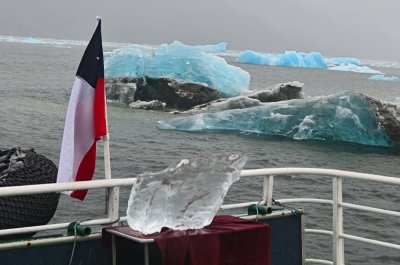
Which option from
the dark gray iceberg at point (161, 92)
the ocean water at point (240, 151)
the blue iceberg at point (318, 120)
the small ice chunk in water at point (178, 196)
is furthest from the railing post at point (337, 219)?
the dark gray iceberg at point (161, 92)

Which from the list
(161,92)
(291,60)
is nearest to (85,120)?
(161,92)

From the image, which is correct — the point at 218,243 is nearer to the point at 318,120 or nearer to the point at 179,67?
the point at 318,120

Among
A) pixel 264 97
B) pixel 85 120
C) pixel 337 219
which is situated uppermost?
pixel 85 120

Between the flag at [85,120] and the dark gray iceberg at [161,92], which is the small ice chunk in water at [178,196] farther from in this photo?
the dark gray iceberg at [161,92]

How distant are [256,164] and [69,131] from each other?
1802cm

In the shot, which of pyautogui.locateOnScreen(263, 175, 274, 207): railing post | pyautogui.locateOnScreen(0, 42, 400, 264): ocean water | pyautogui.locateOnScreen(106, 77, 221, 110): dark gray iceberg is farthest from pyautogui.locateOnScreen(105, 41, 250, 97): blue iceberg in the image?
pyautogui.locateOnScreen(263, 175, 274, 207): railing post

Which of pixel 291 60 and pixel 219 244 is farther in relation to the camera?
pixel 291 60

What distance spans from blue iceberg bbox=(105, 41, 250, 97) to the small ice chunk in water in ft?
98.9

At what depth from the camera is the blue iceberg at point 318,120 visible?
24875 millimetres

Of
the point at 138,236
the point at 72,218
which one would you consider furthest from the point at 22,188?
the point at 72,218

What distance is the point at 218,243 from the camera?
11.0ft

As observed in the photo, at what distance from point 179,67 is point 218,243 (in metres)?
31.0

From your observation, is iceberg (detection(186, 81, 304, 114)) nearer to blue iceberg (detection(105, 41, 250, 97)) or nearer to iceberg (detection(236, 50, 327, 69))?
blue iceberg (detection(105, 41, 250, 97))

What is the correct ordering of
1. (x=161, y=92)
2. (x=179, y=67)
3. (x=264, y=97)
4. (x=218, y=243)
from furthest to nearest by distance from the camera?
1. (x=161, y=92)
2. (x=179, y=67)
3. (x=264, y=97)
4. (x=218, y=243)
